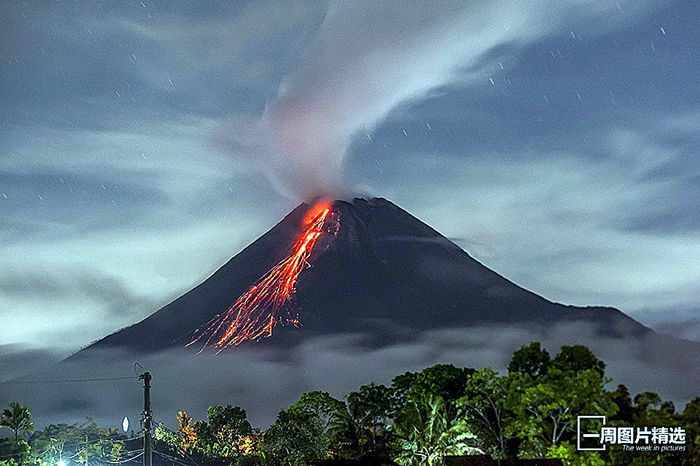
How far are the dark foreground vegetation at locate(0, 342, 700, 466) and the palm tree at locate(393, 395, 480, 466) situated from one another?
0.04 m

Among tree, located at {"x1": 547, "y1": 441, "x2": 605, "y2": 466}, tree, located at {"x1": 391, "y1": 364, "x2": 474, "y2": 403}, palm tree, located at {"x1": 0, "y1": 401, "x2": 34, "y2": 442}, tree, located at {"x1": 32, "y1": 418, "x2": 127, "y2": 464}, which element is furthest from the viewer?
tree, located at {"x1": 32, "y1": 418, "x2": 127, "y2": 464}

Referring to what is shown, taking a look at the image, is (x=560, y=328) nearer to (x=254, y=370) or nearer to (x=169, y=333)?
(x=254, y=370)

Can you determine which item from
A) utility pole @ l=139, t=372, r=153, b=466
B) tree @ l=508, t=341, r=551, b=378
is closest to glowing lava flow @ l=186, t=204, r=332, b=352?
tree @ l=508, t=341, r=551, b=378

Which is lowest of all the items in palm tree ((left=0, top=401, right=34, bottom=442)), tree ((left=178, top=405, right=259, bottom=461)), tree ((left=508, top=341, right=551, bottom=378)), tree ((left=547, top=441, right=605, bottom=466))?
tree ((left=178, top=405, right=259, bottom=461))

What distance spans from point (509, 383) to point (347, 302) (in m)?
111

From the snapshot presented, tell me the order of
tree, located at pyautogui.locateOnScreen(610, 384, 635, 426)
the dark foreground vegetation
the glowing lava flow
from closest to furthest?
the dark foreground vegetation → tree, located at pyautogui.locateOnScreen(610, 384, 635, 426) → the glowing lava flow

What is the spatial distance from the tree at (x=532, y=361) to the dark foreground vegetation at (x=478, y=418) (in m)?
0.04

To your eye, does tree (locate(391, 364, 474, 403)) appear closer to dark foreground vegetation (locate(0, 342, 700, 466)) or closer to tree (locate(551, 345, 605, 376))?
dark foreground vegetation (locate(0, 342, 700, 466))

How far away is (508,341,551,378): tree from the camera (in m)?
38.1

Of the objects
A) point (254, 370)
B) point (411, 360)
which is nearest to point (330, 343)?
point (411, 360)

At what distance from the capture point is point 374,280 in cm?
14538

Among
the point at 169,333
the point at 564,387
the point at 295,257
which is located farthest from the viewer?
the point at 169,333

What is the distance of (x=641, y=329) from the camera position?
197250mm

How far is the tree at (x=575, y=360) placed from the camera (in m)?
37.0
